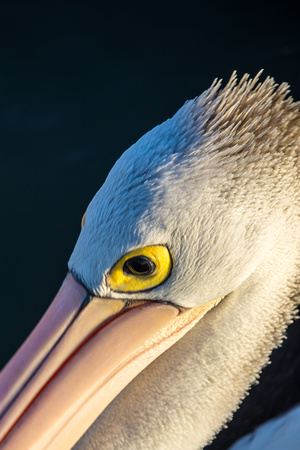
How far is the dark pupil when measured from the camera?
1887 millimetres

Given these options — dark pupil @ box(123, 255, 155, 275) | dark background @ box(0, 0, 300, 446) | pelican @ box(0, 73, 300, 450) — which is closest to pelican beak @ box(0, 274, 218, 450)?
pelican @ box(0, 73, 300, 450)

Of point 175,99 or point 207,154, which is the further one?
point 175,99

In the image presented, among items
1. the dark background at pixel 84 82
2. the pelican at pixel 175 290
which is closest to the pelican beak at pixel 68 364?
the pelican at pixel 175 290

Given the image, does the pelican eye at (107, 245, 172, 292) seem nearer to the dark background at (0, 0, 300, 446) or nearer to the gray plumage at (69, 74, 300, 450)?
the gray plumage at (69, 74, 300, 450)

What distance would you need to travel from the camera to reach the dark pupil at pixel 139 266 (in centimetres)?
189

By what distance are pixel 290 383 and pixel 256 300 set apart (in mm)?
360

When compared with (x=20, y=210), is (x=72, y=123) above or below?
above

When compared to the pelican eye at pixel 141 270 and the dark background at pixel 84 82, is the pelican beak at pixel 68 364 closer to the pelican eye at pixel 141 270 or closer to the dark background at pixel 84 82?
the pelican eye at pixel 141 270

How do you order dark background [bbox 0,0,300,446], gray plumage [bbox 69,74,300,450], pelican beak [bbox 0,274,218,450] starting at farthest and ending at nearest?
dark background [bbox 0,0,300,446] < pelican beak [bbox 0,274,218,450] < gray plumage [bbox 69,74,300,450]

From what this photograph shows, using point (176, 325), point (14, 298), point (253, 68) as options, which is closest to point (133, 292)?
point (176, 325)

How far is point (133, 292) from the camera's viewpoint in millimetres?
1994

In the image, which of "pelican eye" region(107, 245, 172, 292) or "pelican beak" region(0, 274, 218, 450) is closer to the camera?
"pelican eye" region(107, 245, 172, 292)

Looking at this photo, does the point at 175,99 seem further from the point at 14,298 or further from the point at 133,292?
the point at 133,292

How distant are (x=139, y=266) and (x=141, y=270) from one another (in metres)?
0.02
